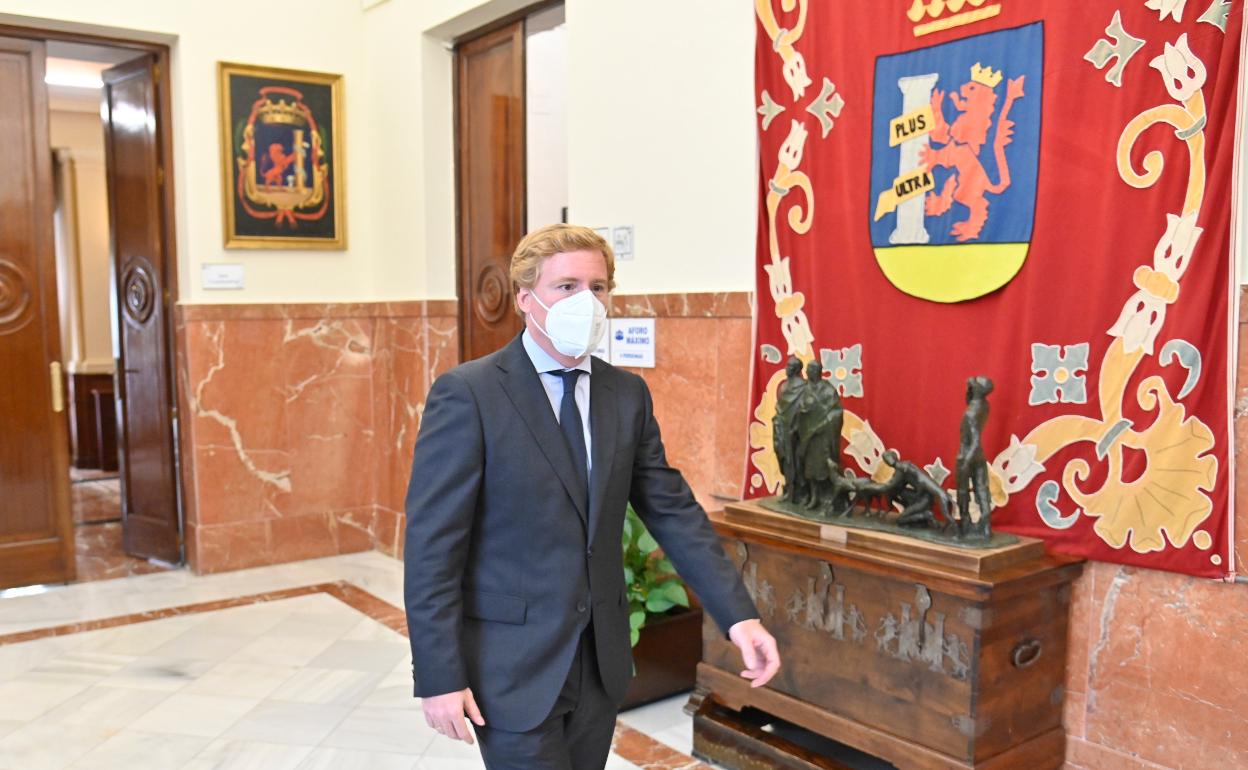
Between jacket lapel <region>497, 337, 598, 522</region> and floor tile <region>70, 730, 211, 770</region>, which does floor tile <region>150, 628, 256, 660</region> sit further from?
jacket lapel <region>497, 337, 598, 522</region>

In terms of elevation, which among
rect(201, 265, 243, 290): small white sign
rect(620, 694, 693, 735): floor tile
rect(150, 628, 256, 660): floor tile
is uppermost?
rect(201, 265, 243, 290): small white sign

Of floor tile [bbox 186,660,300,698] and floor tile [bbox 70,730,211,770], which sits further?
floor tile [bbox 186,660,300,698]

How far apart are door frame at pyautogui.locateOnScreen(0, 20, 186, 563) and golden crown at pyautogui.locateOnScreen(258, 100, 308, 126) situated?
486mm

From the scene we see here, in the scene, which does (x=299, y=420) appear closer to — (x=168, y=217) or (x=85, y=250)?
(x=168, y=217)

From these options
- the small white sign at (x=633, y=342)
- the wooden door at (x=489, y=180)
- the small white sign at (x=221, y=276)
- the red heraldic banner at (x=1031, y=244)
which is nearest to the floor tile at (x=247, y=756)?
the small white sign at (x=633, y=342)

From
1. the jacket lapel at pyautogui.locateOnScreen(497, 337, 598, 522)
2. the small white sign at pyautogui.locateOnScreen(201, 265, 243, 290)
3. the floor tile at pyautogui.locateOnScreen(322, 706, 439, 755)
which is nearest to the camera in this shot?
the jacket lapel at pyautogui.locateOnScreen(497, 337, 598, 522)

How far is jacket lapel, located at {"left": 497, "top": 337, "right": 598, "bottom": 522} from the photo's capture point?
187cm

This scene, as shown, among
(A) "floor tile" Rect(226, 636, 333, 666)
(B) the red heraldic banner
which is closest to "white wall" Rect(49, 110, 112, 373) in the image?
(A) "floor tile" Rect(226, 636, 333, 666)

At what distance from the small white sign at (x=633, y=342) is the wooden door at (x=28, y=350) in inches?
120

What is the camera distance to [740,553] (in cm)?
324

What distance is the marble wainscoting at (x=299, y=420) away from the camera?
5621 mm

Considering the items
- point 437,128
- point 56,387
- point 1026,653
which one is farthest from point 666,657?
point 56,387

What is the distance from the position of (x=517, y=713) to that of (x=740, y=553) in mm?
1529

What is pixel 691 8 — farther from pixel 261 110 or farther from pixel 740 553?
pixel 261 110
